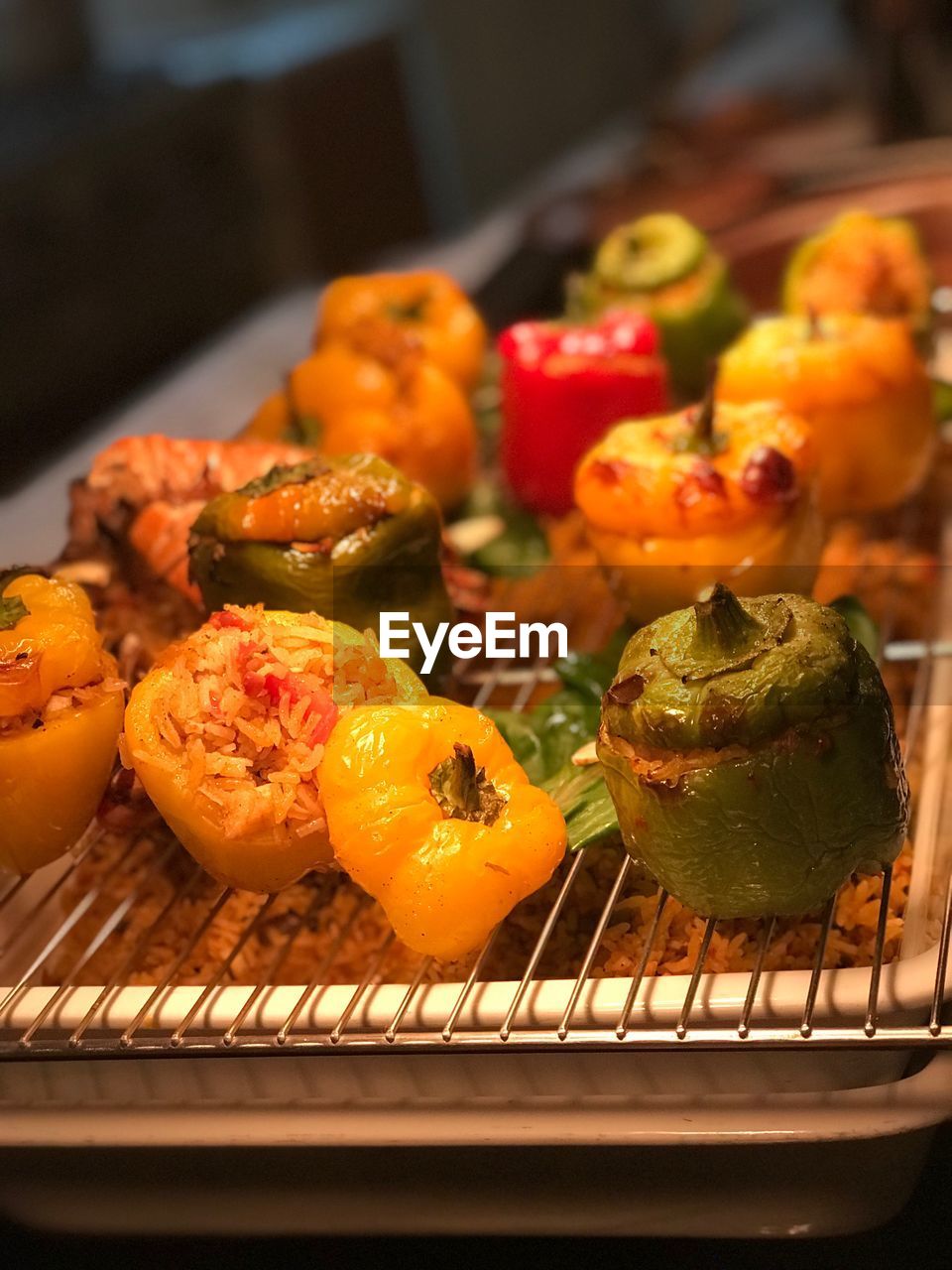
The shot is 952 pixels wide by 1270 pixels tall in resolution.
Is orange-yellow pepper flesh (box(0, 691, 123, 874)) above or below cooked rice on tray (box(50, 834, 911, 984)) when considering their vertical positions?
above

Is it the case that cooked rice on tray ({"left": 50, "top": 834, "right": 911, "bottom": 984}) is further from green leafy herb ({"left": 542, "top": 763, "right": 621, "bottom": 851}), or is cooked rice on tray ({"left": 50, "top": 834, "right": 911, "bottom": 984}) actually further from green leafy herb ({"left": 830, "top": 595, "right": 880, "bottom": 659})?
green leafy herb ({"left": 830, "top": 595, "right": 880, "bottom": 659})

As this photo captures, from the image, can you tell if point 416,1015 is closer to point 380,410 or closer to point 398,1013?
point 398,1013

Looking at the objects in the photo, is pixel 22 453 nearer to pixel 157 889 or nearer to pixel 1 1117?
pixel 157 889

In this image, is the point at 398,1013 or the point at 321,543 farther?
the point at 321,543

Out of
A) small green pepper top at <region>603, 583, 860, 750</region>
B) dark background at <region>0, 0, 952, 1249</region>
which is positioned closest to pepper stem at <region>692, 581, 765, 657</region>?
small green pepper top at <region>603, 583, 860, 750</region>

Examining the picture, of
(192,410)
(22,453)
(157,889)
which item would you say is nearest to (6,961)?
(157,889)

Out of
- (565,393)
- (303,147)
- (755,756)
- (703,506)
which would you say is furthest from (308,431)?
(303,147)
